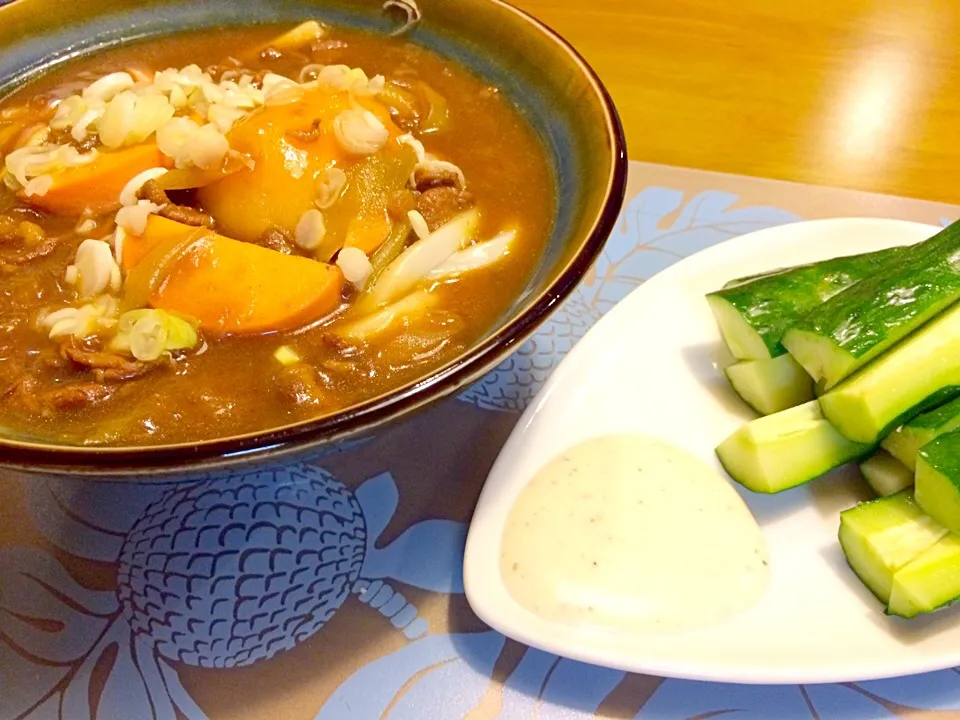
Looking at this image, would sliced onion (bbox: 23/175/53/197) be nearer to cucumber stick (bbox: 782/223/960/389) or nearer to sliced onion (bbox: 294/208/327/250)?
sliced onion (bbox: 294/208/327/250)

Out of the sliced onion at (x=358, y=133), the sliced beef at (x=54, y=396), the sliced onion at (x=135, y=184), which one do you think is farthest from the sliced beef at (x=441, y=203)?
the sliced beef at (x=54, y=396)

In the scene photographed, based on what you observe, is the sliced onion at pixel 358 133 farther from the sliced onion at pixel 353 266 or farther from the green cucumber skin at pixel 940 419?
the green cucumber skin at pixel 940 419

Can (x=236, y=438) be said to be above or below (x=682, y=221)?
above

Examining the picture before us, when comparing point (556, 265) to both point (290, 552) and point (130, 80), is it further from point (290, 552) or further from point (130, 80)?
point (130, 80)

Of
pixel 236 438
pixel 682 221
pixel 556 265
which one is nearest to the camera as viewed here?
pixel 236 438

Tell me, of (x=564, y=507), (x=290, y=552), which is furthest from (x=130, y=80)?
(x=564, y=507)

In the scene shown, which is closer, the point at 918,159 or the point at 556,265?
the point at 556,265

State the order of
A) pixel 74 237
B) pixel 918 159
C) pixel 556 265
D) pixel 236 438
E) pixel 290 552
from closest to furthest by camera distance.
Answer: pixel 236 438 < pixel 556 265 < pixel 290 552 < pixel 74 237 < pixel 918 159
